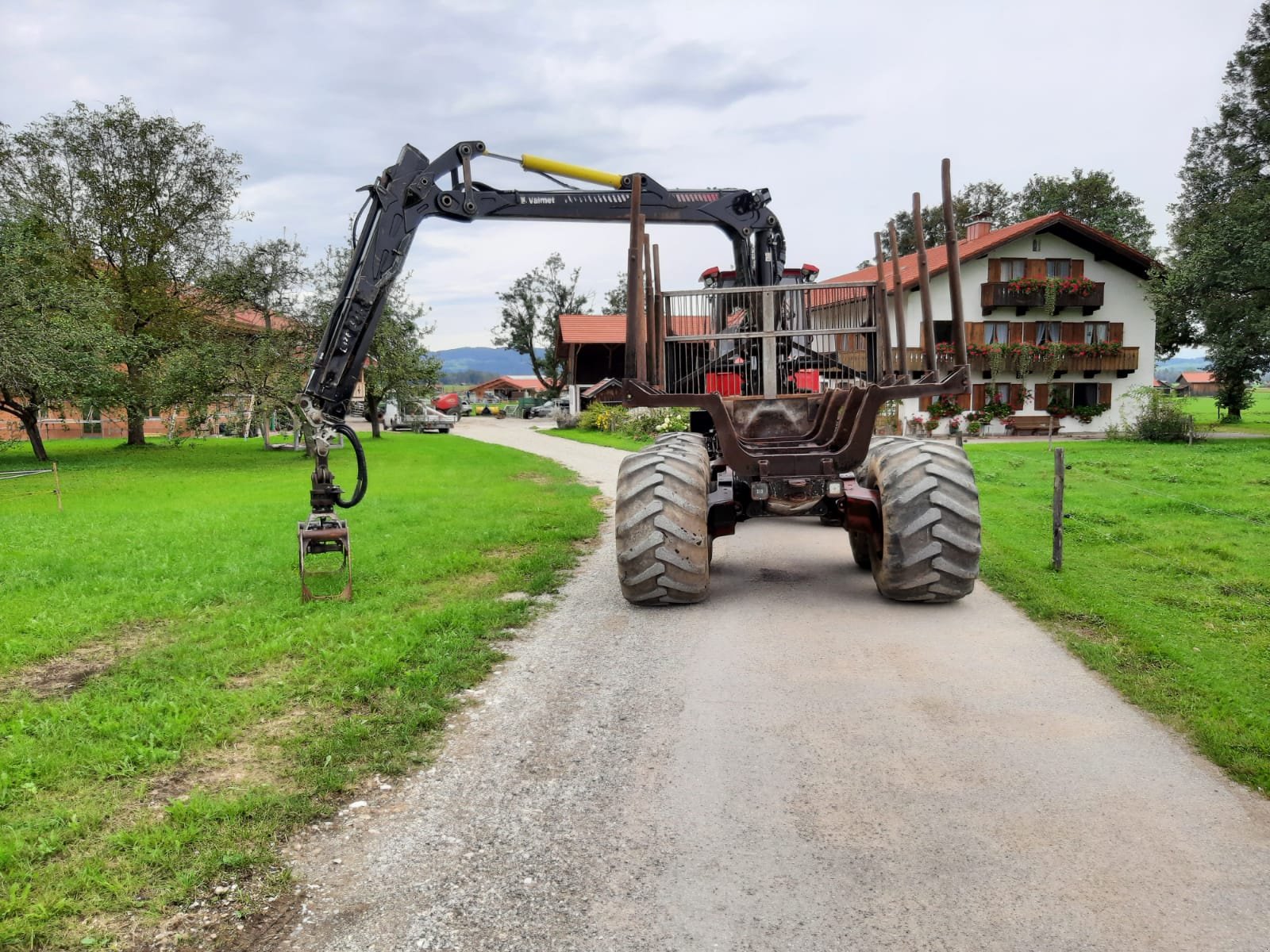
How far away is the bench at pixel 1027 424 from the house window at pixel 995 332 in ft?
11.4

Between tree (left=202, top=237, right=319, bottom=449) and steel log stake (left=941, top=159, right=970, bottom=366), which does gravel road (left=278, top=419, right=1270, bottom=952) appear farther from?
tree (left=202, top=237, right=319, bottom=449)

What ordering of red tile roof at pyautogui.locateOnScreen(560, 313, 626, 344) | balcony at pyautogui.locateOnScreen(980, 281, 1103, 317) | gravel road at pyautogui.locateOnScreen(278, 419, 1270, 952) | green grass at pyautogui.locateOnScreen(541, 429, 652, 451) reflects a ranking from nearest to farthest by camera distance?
gravel road at pyautogui.locateOnScreen(278, 419, 1270, 952) < green grass at pyautogui.locateOnScreen(541, 429, 652, 451) < balcony at pyautogui.locateOnScreen(980, 281, 1103, 317) < red tile roof at pyautogui.locateOnScreen(560, 313, 626, 344)

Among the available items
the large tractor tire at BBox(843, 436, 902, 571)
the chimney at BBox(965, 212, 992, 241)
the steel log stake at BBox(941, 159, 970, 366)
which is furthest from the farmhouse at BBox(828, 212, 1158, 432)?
the steel log stake at BBox(941, 159, 970, 366)

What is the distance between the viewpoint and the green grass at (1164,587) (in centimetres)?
491

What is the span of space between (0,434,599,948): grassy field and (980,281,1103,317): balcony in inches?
1215

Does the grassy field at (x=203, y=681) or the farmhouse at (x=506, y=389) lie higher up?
the farmhouse at (x=506, y=389)

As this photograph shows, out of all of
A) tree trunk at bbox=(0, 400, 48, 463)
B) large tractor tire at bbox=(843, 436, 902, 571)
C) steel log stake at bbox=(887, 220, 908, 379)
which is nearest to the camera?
large tractor tire at bbox=(843, 436, 902, 571)

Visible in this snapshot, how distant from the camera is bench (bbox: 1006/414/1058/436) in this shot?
3897 centimetres

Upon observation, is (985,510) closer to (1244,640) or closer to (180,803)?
(1244,640)

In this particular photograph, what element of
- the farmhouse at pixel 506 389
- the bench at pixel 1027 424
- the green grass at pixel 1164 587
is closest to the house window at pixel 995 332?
the bench at pixel 1027 424

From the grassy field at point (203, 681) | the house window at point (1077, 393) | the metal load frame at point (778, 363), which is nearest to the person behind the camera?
the grassy field at point (203, 681)

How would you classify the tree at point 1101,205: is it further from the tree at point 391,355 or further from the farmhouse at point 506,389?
the farmhouse at point 506,389

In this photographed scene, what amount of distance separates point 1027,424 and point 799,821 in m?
39.4

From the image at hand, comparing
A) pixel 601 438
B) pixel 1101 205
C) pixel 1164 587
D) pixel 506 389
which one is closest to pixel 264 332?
pixel 601 438
